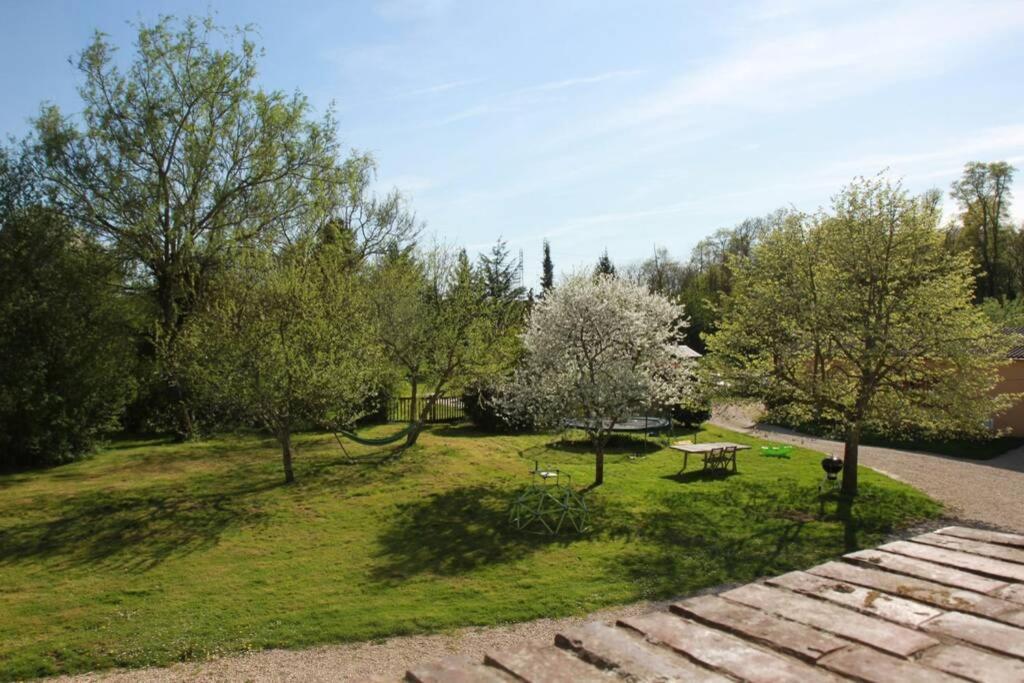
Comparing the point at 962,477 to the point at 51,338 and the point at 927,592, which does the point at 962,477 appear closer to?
the point at 927,592

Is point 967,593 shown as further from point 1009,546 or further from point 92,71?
point 92,71

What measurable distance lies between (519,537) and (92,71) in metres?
20.0

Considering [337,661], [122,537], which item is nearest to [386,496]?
[122,537]

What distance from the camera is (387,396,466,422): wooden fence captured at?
2974cm

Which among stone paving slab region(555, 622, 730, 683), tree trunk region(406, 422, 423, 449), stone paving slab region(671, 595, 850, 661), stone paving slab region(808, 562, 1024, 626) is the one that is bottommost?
tree trunk region(406, 422, 423, 449)

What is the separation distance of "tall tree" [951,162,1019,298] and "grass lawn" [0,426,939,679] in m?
39.5

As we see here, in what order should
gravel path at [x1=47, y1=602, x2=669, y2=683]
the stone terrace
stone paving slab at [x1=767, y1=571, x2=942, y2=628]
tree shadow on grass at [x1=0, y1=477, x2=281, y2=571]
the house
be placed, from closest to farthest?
the stone terrace
stone paving slab at [x1=767, y1=571, x2=942, y2=628]
gravel path at [x1=47, y1=602, x2=669, y2=683]
tree shadow on grass at [x1=0, y1=477, x2=281, y2=571]
the house

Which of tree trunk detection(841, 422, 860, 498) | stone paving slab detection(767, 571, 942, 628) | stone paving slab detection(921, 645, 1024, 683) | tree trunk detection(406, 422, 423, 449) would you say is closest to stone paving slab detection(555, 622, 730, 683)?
stone paving slab detection(921, 645, 1024, 683)

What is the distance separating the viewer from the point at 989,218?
49.9m

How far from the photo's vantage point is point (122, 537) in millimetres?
12719

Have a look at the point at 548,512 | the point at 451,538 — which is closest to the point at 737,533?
the point at 548,512

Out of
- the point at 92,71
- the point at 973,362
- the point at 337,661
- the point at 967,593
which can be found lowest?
the point at 337,661

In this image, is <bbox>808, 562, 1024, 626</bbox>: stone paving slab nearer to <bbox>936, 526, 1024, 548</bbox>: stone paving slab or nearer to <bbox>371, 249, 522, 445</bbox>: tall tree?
<bbox>936, 526, 1024, 548</bbox>: stone paving slab

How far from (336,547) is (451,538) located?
2198mm
